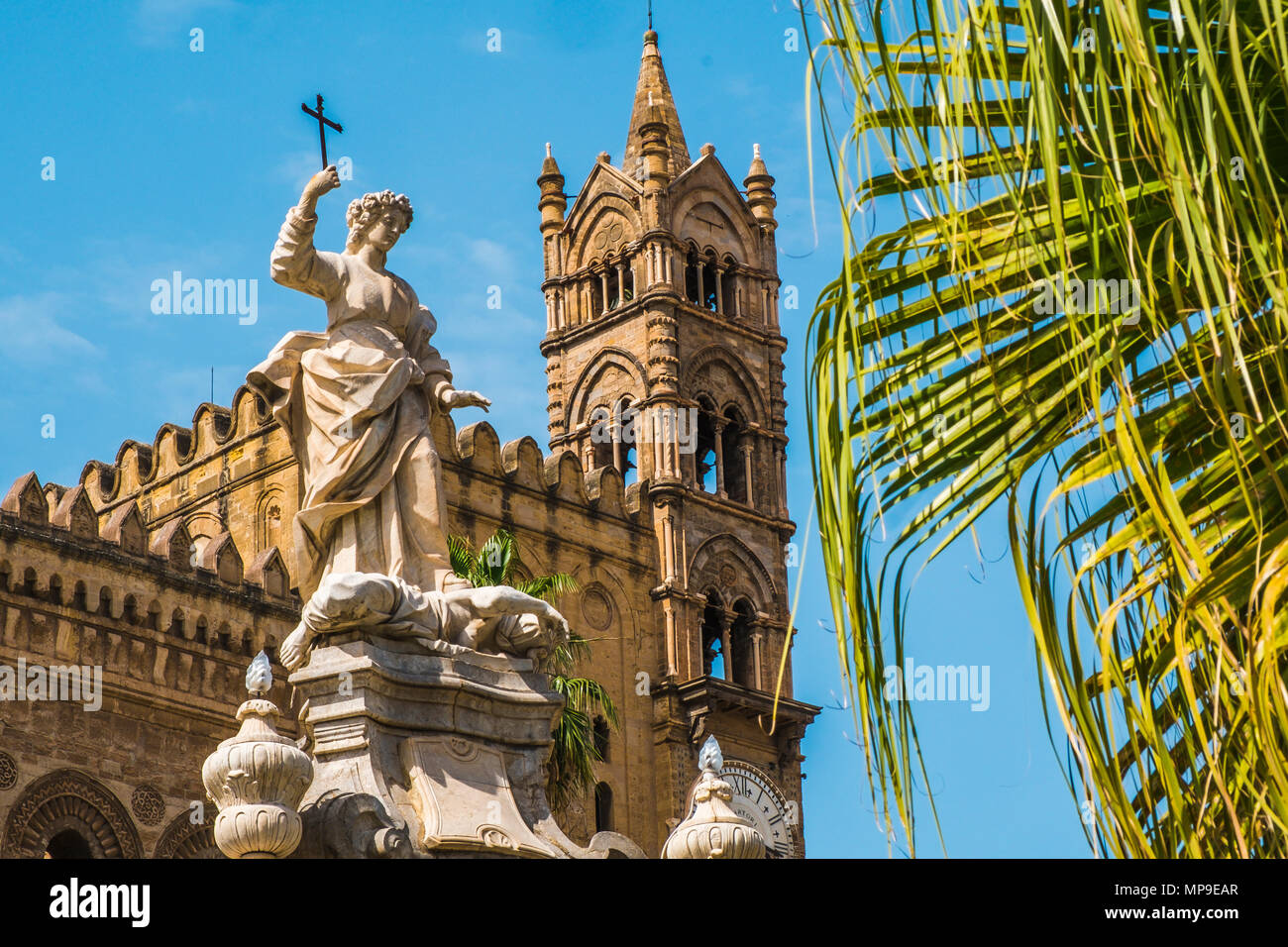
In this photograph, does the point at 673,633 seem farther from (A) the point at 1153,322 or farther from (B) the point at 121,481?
(A) the point at 1153,322

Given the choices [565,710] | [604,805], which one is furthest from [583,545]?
[565,710]

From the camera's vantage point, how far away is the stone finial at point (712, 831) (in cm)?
832

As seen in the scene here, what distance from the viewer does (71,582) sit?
37.4m

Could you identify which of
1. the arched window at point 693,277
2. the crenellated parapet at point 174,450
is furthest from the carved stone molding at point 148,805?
the arched window at point 693,277

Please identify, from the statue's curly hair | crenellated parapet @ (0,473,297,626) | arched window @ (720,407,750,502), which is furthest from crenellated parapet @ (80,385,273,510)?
the statue's curly hair

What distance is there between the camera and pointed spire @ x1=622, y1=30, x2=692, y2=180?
53.0 meters

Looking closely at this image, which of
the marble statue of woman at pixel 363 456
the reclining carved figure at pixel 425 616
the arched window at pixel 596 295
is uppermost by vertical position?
the arched window at pixel 596 295

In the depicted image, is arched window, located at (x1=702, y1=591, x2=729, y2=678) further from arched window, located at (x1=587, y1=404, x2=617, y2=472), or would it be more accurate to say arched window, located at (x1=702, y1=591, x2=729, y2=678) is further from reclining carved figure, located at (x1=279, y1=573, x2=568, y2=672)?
reclining carved figure, located at (x1=279, y1=573, x2=568, y2=672)

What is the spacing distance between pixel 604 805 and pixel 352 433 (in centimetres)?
3747

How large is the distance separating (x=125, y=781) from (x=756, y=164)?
78.5ft

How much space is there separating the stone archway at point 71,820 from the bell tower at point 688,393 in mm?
13426

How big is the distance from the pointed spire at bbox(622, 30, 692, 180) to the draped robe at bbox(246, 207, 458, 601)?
4340 cm

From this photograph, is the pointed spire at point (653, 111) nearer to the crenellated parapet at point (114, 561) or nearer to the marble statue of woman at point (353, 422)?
the crenellated parapet at point (114, 561)

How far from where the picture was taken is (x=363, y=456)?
9.08 metres
